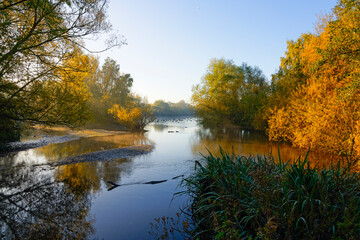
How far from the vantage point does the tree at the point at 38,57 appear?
7.36m

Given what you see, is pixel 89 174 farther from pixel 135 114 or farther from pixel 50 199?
pixel 135 114

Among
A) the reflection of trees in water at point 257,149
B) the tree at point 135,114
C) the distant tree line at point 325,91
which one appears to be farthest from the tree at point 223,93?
the reflection of trees in water at point 257,149

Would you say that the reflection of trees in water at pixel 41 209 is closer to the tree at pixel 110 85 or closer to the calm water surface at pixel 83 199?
the calm water surface at pixel 83 199

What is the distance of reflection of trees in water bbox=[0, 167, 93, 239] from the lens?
525 cm

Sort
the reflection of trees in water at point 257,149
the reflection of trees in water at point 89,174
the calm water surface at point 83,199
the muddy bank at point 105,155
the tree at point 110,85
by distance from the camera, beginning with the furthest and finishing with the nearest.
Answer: the tree at point 110,85 → the reflection of trees in water at point 257,149 → the muddy bank at point 105,155 → the reflection of trees in water at point 89,174 → the calm water surface at point 83,199

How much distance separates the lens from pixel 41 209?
646 cm

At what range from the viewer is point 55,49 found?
30.0ft

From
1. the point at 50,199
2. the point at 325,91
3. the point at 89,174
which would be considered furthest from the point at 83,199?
the point at 325,91

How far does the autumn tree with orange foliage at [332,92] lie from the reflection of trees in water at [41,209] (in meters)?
8.33

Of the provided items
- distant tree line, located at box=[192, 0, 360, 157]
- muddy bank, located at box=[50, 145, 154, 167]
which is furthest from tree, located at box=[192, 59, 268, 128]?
muddy bank, located at box=[50, 145, 154, 167]

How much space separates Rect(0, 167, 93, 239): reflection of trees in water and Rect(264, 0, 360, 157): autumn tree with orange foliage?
8.33 m

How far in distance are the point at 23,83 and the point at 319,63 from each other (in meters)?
13.6

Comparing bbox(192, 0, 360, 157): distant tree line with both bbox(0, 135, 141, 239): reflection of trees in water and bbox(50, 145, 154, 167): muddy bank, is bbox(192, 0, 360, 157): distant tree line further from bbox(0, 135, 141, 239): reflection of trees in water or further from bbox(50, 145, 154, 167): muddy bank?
bbox(50, 145, 154, 167): muddy bank

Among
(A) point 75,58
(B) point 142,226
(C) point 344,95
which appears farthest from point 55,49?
(C) point 344,95
